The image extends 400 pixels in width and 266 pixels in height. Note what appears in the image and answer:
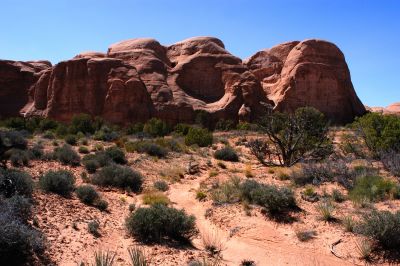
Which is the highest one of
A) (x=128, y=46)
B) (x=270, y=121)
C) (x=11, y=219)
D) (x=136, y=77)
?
(x=128, y=46)

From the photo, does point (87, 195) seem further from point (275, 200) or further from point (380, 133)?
point (380, 133)

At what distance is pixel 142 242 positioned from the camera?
8578 mm

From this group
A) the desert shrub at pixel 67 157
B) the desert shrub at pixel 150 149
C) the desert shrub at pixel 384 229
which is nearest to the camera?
the desert shrub at pixel 384 229

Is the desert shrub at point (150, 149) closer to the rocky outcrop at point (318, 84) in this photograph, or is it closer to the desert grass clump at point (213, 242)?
the desert grass clump at point (213, 242)

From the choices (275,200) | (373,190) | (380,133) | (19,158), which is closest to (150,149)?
(19,158)

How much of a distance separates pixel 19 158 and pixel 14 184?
5.65 meters

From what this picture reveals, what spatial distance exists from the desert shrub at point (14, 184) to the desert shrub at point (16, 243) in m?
2.42

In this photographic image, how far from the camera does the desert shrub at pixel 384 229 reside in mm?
8109

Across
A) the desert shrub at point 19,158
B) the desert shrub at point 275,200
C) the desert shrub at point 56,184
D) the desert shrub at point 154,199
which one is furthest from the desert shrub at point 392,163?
the desert shrub at point 19,158

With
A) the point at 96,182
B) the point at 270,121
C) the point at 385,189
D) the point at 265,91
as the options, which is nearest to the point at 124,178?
the point at 96,182

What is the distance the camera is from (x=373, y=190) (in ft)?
36.4

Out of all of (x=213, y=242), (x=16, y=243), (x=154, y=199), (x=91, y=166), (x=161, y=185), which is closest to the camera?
(x=16, y=243)

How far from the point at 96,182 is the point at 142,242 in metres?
5.83

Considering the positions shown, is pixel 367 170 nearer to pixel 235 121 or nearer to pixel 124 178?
pixel 124 178
